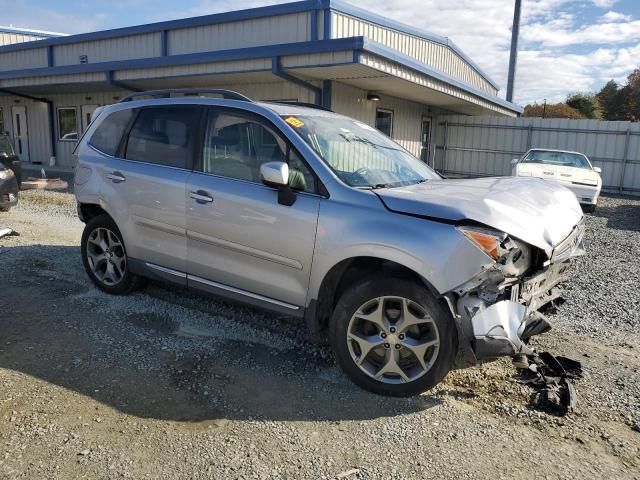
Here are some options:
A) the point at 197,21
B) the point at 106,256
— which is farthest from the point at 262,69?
the point at 106,256

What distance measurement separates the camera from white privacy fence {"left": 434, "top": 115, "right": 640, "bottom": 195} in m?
18.5

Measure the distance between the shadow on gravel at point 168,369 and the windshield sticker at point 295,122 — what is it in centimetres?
172

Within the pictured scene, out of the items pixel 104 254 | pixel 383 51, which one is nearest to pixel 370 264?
pixel 104 254

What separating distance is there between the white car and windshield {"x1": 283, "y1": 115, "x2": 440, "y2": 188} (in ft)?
27.0

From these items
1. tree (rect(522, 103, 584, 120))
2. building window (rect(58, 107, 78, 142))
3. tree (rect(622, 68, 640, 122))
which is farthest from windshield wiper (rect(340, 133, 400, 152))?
tree (rect(622, 68, 640, 122))

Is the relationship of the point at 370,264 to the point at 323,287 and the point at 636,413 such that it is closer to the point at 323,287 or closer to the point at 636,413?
the point at 323,287

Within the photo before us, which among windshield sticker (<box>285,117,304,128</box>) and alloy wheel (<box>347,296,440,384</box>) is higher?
windshield sticker (<box>285,117,304,128</box>)

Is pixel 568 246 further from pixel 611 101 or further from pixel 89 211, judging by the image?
pixel 611 101

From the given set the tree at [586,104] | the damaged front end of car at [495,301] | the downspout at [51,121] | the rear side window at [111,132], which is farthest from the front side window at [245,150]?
the tree at [586,104]

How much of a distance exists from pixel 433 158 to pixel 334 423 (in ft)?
61.4

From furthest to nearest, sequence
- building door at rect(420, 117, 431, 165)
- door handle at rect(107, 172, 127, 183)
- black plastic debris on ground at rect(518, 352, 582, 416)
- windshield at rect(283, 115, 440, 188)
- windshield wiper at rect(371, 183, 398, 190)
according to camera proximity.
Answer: building door at rect(420, 117, 431, 165), door handle at rect(107, 172, 127, 183), windshield at rect(283, 115, 440, 188), windshield wiper at rect(371, 183, 398, 190), black plastic debris on ground at rect(518, 352, 582, 416)

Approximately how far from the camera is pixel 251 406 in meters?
3.22

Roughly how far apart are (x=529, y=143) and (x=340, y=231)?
18.7 meters

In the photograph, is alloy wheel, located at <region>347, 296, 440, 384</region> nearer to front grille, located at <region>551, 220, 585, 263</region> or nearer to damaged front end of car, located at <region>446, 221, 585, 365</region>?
damaged front end of car, located at <region>446, 221, 585, 365</region>
